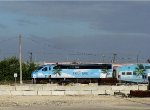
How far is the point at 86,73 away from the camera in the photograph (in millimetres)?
87500

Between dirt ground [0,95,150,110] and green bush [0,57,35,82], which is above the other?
green bush [0,57,35,82]

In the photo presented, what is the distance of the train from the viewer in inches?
3268

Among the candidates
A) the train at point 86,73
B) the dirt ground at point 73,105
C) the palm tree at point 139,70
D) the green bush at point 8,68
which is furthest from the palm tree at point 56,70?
the dirt ground at point 73,105

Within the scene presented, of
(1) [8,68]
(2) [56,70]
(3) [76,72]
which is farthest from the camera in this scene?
(1) [8,68]

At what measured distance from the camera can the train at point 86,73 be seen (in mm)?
83000

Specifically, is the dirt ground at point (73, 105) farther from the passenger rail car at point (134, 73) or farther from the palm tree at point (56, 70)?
the palm tree at point (56, 70)

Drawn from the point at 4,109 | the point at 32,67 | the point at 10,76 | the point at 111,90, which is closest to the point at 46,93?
the point at 111,90

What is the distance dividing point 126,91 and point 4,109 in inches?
949

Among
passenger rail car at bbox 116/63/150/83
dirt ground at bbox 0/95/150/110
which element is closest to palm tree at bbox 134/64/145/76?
passenger rail car at bbox 116/63/150/83

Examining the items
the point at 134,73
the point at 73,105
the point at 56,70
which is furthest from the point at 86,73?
the point at 73,105

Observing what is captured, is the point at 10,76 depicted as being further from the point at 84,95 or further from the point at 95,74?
the point at 84,95

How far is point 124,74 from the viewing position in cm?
8294

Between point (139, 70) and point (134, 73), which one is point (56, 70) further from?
point (139, 70)

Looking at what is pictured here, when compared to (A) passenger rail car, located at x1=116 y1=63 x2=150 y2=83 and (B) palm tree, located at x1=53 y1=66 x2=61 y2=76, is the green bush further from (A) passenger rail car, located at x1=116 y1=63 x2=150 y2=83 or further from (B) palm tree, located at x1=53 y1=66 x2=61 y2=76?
(A) passenger rail car, located at x1=116 y1=63 x2=150 y2=83
